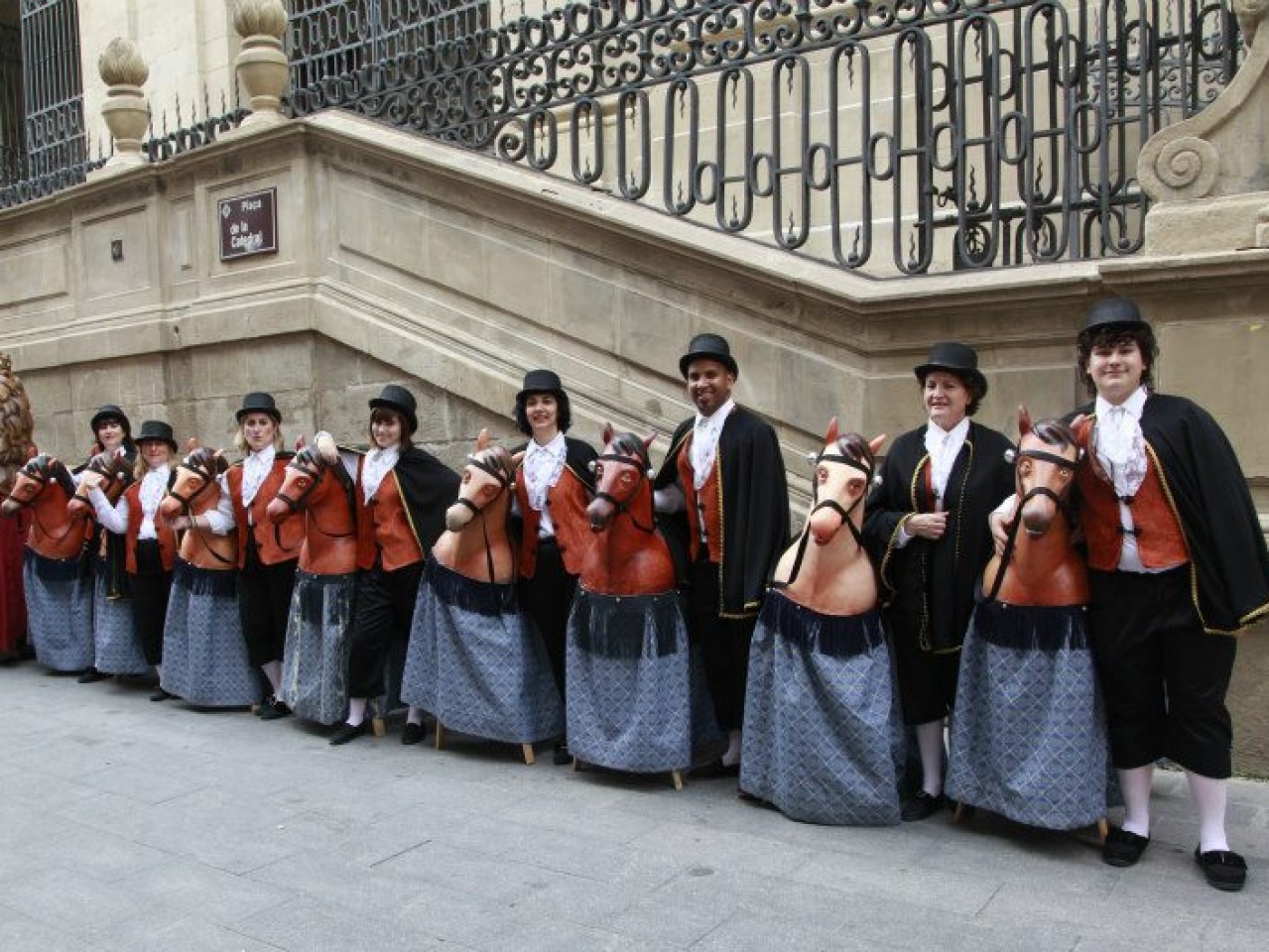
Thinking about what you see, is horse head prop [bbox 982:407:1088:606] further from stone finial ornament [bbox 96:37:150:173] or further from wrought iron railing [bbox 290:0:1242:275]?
stone finial ornament [bbox 96:37:150:173]

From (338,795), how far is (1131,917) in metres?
3.37

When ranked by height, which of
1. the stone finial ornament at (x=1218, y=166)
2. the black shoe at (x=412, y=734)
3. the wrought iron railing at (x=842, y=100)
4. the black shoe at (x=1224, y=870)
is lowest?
the black shoe at (x=1224, y=870)

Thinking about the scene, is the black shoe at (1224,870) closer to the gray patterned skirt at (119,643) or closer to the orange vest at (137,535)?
the orange vest at (137,535)

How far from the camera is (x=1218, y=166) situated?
5.29m

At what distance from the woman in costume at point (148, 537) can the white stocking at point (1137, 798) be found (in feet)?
18.7

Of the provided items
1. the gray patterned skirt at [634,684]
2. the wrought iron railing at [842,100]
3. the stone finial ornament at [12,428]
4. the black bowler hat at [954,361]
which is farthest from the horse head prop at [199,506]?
the black bowler hat at [954,361]

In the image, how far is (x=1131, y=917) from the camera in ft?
12.5

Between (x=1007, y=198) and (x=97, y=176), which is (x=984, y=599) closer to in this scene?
(x=1007, y=198)

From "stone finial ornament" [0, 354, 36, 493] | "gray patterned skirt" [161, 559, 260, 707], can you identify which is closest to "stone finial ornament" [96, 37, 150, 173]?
"stone finial ornament" [0, 354, 36, 493]

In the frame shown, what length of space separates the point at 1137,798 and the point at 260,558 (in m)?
4.81

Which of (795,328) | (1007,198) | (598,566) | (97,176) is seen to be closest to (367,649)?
(598,566)

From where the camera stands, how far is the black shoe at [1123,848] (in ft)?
14.0

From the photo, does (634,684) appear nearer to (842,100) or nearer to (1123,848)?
(1123,848)

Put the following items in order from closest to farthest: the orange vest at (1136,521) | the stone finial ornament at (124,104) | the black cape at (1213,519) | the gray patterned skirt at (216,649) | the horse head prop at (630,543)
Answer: the black cape at (1213,519) < the orange vest at (1136,521) < the horse head prop at (630,543) < the gray patterned skirt at (216,649) < the stone finial ornament at (124,104)
